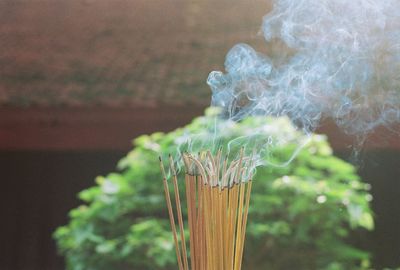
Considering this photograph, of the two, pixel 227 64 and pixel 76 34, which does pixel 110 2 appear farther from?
pixel 227 64

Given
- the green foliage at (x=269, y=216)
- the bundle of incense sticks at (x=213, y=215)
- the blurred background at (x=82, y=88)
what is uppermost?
the blurred background at (x=82, y=88)

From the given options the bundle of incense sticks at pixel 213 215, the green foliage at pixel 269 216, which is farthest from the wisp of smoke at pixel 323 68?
the bundle of incense sticks at pixel 213 215

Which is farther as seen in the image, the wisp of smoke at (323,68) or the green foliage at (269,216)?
the green foliage at (269,216)

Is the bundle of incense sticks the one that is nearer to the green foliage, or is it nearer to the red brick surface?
the green foliage

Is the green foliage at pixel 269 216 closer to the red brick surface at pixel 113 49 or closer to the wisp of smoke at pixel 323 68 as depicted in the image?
the red brick surface at pixel 113 49

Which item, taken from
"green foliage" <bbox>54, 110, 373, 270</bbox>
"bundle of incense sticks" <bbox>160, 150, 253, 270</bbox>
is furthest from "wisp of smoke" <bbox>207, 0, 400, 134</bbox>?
"bundle of incense sticks" <bbox>160, 150, 253, 270</bbox>

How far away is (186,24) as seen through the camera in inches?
101

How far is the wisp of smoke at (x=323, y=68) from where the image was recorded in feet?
6.49

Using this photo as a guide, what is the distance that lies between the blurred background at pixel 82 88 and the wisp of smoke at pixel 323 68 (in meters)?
0.33

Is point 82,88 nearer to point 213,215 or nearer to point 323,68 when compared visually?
point 323,68

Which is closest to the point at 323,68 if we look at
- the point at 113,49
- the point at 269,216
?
the point at 269,216

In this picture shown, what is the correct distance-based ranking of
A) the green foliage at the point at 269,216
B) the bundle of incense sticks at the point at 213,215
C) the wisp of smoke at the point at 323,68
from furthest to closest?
the green foliage at the point at 269,216 < the wisp of smoke at the point at 323,68 < the bundle of incense sticks at the point at 213,215

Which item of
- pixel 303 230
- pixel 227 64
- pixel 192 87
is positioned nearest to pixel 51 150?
pixel 192 87

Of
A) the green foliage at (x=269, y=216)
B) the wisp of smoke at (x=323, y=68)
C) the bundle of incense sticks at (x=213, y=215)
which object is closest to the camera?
the bundle of incense sticks at (x=213, y=215)
